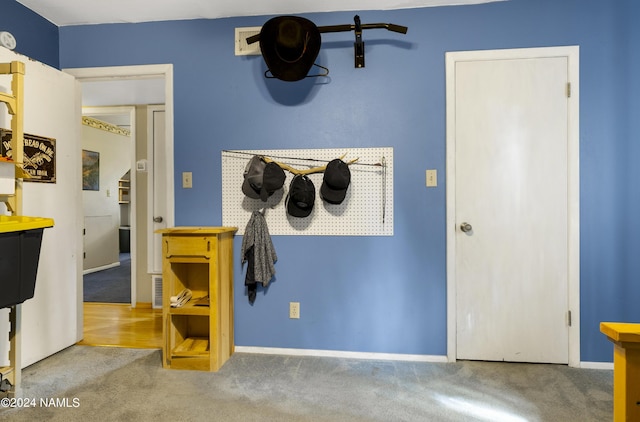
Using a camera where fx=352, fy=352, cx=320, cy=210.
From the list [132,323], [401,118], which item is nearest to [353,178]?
[401,118]

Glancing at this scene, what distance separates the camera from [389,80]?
97.5 inches

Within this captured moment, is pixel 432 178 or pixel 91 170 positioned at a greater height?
pixel 91 170

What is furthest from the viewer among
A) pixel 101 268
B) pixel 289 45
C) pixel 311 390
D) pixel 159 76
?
pixel 101 268

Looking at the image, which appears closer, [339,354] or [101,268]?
[339,354]

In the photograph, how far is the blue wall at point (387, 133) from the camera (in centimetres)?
232

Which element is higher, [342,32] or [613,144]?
[342,32]

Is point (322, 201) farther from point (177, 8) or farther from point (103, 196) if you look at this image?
point (103, 196)

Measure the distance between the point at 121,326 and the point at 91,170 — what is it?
381 cm

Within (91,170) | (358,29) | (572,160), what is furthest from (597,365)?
(91,170)

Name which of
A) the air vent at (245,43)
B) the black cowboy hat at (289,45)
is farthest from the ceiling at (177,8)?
the black cowboy hat at (289,45)

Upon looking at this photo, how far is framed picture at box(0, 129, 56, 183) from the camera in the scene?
84.7 inches

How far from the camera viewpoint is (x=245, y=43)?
101 inches

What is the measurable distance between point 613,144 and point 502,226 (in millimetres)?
881

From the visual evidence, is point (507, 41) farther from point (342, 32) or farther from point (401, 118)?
point (342, 32)
